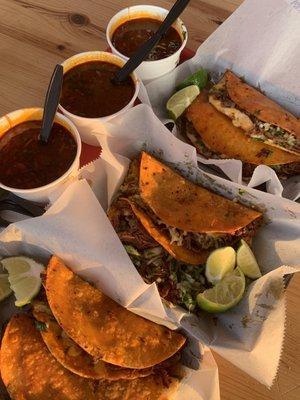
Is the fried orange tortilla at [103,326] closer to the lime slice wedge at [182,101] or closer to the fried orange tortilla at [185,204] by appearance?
the fried orange tortilla at [185,204]

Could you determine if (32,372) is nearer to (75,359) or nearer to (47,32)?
(75,359)

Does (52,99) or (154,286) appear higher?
(52,99)

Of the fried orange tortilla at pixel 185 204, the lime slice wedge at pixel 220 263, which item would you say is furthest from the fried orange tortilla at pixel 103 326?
the fried orange tortilla at pixel 185 204

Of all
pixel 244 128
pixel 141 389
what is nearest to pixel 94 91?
pixel 244 128

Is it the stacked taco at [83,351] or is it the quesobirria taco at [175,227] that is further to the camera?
the quesobirria taco at [175,227]

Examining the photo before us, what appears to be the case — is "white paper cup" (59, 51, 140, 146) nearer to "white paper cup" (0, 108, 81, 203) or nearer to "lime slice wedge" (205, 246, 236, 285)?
"white paper cup" (0, 108, 81, 203)

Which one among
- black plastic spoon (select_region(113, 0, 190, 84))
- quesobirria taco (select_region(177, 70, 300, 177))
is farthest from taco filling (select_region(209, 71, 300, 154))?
black plastic spoon (select_region(113, 0, 190, 84))

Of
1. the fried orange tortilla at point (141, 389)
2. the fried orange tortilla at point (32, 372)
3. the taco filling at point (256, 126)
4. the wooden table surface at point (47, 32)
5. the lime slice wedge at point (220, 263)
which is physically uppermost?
the taco filling at point (256, 126)
